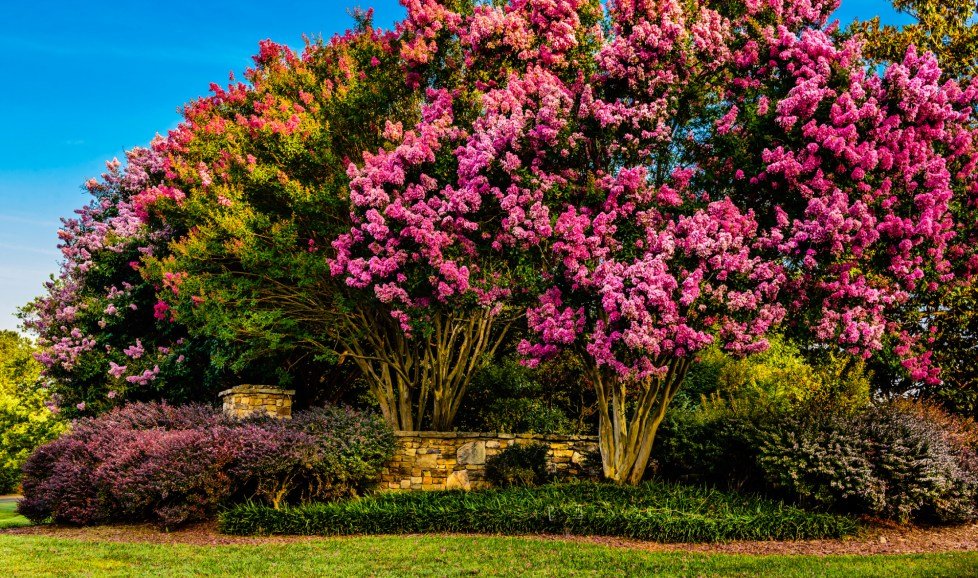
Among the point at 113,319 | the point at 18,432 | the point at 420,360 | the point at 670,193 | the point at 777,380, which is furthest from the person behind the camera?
the point at 18,432

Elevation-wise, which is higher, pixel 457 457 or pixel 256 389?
pixel 256 389

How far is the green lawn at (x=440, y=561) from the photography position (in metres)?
7.46

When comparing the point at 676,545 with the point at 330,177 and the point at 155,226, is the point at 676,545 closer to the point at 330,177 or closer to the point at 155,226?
the point at 330,177

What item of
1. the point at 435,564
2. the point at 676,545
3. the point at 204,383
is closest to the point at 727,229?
the point at 676,545

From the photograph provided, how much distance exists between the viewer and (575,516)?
960cm

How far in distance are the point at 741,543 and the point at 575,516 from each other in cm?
203

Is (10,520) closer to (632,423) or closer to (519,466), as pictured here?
(519,466)

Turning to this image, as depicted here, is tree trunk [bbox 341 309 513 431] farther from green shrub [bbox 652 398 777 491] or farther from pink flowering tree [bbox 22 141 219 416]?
pink flowering tree [bbox 22 141 219 416]

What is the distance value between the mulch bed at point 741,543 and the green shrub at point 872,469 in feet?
1.17

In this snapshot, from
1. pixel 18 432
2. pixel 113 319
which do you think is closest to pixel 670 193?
pixel 113 319

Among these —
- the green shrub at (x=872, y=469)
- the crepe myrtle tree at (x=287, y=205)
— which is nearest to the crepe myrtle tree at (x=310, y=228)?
the crepe myrtle tree at (x=287, y=205)

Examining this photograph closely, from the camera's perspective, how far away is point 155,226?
18594 mm

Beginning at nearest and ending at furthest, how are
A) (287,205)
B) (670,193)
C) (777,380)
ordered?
(670,193)
(287,205)
(777,380)

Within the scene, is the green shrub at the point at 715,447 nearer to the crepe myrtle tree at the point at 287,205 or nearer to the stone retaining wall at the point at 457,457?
the stone retaining wall at the point at 457,457
